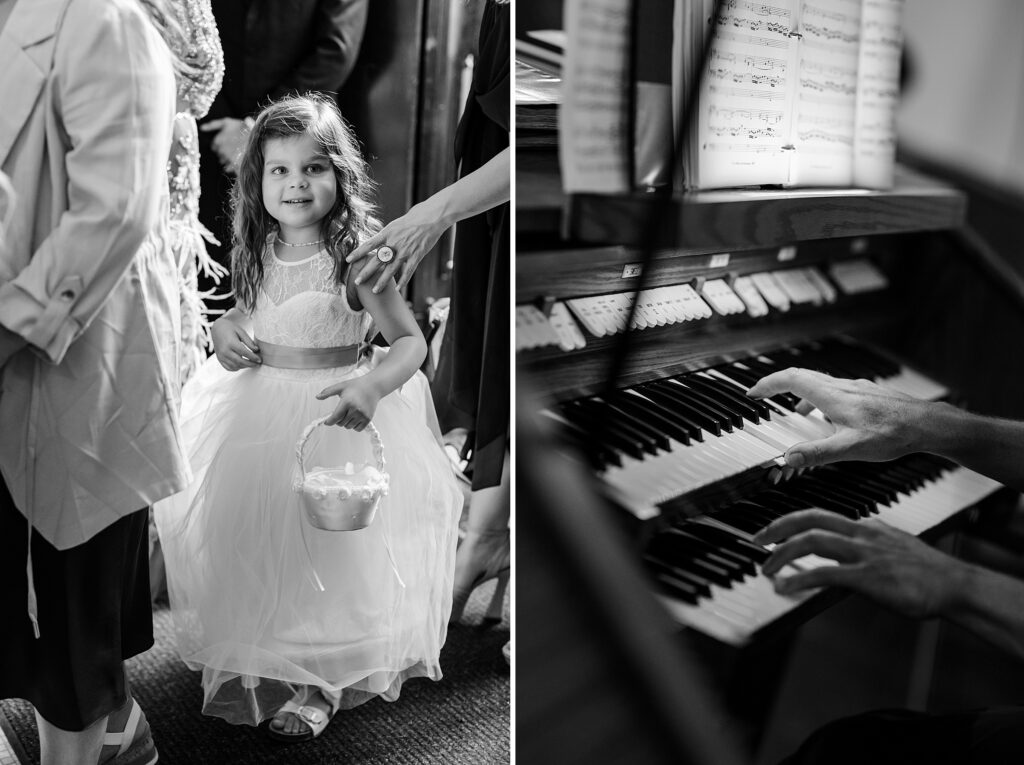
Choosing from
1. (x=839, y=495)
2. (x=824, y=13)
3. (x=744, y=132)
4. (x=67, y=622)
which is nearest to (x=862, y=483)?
(x=839, y=495)

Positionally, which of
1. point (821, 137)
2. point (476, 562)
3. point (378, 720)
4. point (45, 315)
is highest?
point (821, 137)

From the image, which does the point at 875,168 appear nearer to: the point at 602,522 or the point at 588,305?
the point at 588,305

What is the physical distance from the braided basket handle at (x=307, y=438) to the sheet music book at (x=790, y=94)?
2.17 ft

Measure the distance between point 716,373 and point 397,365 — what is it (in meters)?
0.52

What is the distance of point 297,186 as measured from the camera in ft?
4.59

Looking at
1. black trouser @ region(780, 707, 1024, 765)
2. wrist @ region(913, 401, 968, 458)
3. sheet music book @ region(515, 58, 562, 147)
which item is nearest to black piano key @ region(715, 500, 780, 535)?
wrist @ region(913, 401, 968, 458)

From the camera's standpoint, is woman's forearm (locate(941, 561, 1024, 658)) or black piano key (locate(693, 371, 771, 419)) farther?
black piano key (locate(693, 371, 771, 419))

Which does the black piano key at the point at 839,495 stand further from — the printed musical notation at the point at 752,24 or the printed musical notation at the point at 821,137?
the printed musical notation at the point at 752,24

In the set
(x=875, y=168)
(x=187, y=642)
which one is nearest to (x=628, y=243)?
(x=875, y=168)

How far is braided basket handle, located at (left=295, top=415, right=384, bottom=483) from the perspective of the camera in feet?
4.73

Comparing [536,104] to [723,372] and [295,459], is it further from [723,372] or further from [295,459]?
[295,459]

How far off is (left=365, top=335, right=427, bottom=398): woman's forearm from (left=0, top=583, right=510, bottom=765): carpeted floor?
53 centimetres

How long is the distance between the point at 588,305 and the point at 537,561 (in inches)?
13.3

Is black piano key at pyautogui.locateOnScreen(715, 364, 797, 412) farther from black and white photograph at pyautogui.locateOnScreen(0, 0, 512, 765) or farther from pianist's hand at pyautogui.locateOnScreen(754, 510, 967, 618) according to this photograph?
black and white photograph at pyautogui.locateOnScreen(0, 0, 512, 765)
